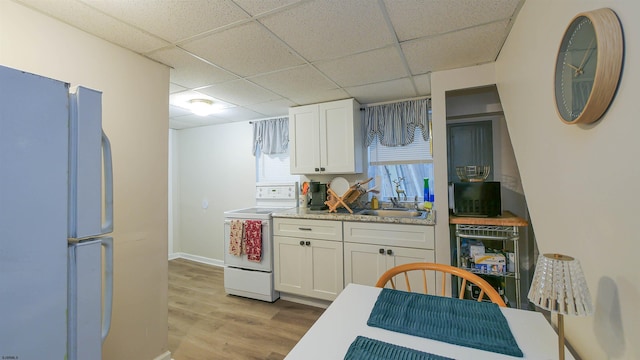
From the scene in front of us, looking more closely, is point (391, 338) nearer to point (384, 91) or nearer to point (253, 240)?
point (253, 240)

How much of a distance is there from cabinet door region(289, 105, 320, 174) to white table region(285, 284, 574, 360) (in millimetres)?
2137

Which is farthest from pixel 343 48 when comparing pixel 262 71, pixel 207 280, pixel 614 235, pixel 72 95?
pixel 207 280

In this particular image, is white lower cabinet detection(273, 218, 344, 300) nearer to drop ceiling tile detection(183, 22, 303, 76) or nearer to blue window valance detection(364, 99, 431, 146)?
blue window valance detection(364, 99, 431, 146)

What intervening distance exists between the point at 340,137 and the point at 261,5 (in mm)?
1714

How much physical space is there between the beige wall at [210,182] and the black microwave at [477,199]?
275 centimetres

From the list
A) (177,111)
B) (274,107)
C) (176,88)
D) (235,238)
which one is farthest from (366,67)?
(177,111)

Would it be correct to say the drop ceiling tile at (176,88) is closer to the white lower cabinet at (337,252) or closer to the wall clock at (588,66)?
the white lower cabinet at (337,252)

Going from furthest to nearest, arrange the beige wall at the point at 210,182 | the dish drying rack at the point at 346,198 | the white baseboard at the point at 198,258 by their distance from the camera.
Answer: the white baseboard at the point at 198,258, the beige wall at the point at 210,182, the dish drying rack at the point at 346,198

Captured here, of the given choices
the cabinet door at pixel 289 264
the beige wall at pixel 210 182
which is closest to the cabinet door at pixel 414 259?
the cabinet door at pixel 289 264

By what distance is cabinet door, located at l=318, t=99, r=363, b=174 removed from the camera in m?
2.84

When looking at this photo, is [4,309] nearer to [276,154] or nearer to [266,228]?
[266,228]

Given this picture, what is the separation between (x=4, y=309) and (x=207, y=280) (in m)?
2.97

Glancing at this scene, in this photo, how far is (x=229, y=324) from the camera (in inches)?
93.6

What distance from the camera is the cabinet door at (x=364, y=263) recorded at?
2.36m
